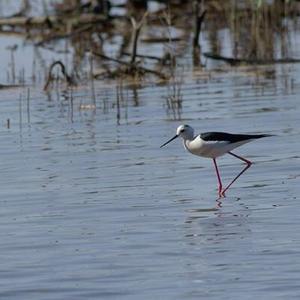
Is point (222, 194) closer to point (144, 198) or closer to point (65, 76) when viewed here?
point (144, 198)

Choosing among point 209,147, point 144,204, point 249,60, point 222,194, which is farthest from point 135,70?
point 144,204

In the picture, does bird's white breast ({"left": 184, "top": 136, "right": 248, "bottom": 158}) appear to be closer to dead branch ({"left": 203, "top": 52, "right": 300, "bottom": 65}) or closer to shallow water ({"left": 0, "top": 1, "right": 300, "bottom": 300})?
shallow water ({"left": 0, "top": 1, "right": 300, "bottom": 300})

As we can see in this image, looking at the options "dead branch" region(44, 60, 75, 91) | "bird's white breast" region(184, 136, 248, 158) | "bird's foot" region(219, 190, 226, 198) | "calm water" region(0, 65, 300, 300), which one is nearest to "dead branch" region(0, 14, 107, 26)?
"dead branch" region(44, 60, 75, 91)

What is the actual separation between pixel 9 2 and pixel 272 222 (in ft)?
62.6

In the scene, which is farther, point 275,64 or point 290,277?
point 275,64

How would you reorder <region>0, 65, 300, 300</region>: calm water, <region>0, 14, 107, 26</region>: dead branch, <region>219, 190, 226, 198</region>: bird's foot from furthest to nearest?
<region>0, 14, 107, 26</region>: dead branch < <region>219, 190, 226, 198</region>: bird's foot < <region>0, 65, 300, 300</region>: calm water

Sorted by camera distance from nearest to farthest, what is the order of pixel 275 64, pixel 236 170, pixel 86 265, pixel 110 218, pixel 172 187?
pixel 86 265 < pixel 110 218 < pixel 172 187 < pixel 236 170 < pixel 275 64

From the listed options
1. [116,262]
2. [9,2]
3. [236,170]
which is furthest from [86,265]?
[9,2]

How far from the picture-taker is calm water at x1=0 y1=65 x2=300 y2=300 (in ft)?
22.8

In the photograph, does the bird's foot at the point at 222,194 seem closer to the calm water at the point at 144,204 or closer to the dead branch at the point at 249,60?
the calm water at the point at 144,204

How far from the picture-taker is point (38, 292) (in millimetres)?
6770

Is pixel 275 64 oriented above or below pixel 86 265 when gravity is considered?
above

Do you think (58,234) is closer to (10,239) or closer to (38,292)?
(10,239)

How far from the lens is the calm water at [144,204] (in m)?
6.94
